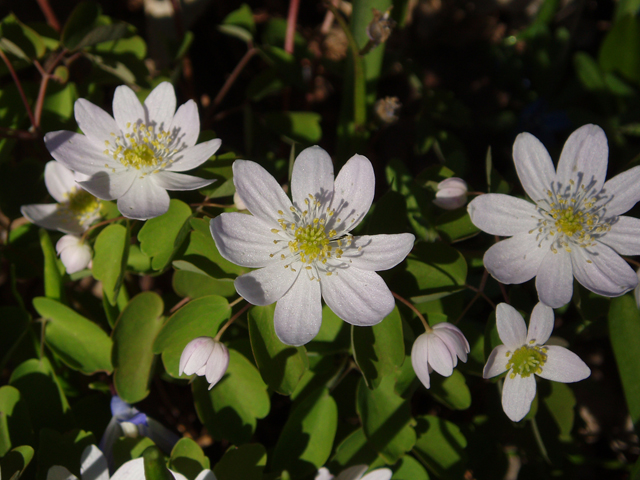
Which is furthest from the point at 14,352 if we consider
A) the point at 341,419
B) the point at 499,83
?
the point at 499,83

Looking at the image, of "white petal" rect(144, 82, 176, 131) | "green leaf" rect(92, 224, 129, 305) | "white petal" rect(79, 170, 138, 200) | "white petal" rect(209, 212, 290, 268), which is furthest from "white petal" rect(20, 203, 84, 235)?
"white petal" rect(209, 212, 290, 268)

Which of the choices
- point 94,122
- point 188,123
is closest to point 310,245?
point 188,123

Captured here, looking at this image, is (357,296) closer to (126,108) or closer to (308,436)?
(308,436)

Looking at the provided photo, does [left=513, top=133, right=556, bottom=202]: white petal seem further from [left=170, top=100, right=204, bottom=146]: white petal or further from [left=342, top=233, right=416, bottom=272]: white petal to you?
[left=170, top=100, right=204, bottom=146]: white petal

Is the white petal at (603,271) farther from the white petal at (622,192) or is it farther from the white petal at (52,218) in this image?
the white petal at (52,218)

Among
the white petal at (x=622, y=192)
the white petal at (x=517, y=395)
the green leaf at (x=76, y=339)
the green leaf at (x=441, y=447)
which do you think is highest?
the white petal at (x=622, y=192)

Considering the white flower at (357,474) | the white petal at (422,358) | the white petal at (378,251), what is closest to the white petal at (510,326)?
the white petal at (422,358)
